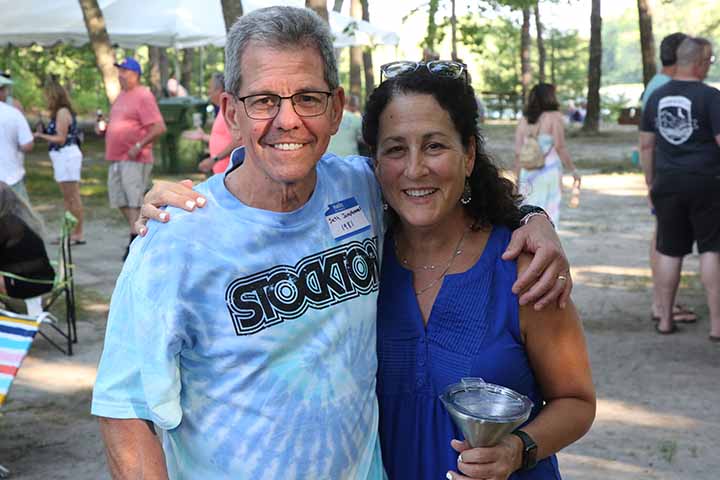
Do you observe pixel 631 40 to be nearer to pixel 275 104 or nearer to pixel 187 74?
pixel 187 74

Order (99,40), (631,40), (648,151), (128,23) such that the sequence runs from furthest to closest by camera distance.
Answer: (631,40) → (128,23) → (99,40) → (648,151)

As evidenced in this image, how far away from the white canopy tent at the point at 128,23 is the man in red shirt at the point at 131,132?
24.3ft

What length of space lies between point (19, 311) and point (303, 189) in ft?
17.2

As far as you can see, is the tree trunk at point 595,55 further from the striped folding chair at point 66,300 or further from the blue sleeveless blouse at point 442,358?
the blue sleeveless blouse at point 442,358

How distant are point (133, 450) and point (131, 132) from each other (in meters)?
8.38

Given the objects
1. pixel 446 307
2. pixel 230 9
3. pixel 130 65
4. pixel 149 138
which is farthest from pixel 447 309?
pixel 130 65

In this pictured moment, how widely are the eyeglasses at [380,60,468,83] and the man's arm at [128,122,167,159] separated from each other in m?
7.73

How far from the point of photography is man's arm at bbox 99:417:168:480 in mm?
1974

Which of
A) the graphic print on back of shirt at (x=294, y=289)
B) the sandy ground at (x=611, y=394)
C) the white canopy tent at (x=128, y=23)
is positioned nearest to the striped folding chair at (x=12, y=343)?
the sandy ground at (x=611, y=394)

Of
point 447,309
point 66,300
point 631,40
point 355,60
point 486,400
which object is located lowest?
point 66,300

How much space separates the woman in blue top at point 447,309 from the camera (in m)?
2.25

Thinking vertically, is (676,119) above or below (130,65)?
below

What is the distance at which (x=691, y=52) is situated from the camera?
6.74 meters

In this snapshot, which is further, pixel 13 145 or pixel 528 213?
pixel 13 145
